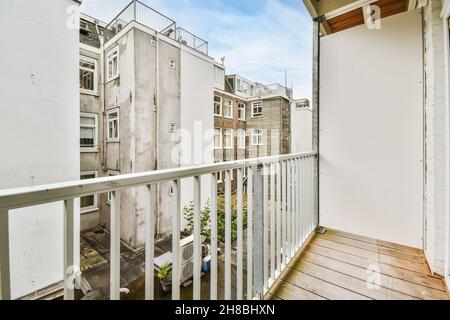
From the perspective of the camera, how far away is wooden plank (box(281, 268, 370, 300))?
4.08 feet

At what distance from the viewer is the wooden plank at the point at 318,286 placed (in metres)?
1.24

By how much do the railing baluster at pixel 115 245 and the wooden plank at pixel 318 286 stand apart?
1139 mm

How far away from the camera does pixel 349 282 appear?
1.35 meters

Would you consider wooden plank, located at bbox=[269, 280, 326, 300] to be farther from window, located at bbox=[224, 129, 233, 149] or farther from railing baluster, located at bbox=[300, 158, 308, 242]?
window, located at bbox=[224, 129, 233, 149]

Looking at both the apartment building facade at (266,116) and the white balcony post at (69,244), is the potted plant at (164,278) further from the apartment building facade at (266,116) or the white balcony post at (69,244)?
the apartment building facade at (266,116)

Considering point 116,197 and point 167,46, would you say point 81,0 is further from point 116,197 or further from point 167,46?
point 167,46

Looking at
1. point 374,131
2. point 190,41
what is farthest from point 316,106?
point 190,41

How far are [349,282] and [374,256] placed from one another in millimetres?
481

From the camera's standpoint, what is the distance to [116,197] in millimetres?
577

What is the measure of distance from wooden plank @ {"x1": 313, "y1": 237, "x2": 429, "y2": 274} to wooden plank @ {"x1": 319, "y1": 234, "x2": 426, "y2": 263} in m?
0.05

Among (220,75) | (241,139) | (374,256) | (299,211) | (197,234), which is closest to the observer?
(197,234)

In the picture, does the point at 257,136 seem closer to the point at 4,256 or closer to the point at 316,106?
the point at 316,106
